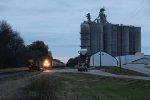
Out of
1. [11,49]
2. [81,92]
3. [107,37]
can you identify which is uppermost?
[107,37]

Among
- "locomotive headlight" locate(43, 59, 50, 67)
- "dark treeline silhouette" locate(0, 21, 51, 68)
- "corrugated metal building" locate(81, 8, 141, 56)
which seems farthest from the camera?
"corrugated metal building" locate(81, 8, 141, 56)

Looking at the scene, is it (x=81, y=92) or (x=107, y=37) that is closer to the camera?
(x=81, y=92)

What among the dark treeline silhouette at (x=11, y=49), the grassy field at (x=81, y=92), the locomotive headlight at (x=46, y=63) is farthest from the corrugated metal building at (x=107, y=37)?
the grassy field at (x=81, y=92)

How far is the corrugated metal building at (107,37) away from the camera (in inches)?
5295

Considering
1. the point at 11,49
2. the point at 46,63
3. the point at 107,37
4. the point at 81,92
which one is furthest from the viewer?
the point at 107,37

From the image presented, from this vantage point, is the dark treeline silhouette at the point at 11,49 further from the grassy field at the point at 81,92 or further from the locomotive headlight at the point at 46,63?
the grassy field at the point at 81,92

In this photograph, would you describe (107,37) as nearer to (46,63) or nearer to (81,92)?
(46,63)

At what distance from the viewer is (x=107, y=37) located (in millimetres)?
143500

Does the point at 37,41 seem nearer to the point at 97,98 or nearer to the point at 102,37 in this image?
the point at 102,37

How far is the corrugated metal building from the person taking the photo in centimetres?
13450

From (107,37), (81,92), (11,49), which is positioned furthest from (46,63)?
(81,92)

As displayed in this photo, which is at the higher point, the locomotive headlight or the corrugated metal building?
the corrugated metal building

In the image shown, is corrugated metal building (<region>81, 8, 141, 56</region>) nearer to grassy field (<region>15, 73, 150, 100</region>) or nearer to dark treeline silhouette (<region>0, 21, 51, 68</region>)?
dark treeline silhouette (<region>0, 21, 51, 68</region>)

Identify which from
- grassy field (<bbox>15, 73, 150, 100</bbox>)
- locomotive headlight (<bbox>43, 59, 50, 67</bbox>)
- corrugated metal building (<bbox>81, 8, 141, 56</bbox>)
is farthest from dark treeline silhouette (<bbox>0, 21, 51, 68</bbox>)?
grassy field (<bbox>15, 73, 150, 100</bbox>)
